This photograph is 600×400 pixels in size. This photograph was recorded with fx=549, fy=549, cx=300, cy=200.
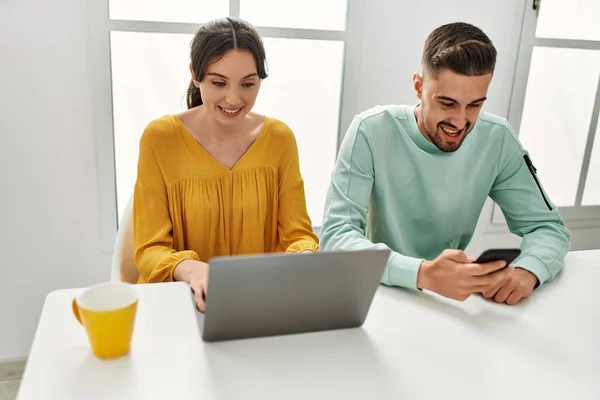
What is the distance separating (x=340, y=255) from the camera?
31.5 inches

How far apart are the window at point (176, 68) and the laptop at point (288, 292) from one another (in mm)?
1288

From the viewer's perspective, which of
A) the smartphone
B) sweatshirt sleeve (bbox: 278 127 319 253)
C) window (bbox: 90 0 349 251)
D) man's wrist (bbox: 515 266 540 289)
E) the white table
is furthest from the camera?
window (bbox: 90 0 349 251)

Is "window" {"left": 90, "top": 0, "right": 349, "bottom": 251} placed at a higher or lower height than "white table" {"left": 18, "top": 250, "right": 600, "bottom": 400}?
higher

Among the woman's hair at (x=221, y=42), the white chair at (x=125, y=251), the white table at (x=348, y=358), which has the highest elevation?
the woman's hair at (x=221, y=42)

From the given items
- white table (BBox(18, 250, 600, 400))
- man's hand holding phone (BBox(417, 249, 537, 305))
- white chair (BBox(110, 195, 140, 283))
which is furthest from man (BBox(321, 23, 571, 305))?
white chair (BBox(110, 195, 140, 283))

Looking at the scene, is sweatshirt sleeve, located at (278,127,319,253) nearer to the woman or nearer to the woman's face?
the woman

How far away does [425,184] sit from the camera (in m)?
1.38

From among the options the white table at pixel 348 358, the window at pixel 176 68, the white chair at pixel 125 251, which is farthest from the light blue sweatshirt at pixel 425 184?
the window at pixel 176 68

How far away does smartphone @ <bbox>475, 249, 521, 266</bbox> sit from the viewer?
965mm

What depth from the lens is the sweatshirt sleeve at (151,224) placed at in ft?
4.03

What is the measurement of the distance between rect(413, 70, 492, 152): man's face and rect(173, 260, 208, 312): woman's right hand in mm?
642

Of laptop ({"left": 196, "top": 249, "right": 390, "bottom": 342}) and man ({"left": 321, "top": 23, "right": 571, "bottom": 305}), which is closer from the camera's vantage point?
laptop ({"left": 196, "top": 249, "right": 390, "bottom": 342})

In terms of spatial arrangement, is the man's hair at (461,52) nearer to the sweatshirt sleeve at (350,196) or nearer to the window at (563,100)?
the sweatshirt sleeve at (350,196)

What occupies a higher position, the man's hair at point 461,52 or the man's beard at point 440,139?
the man's hair at point 461,52
